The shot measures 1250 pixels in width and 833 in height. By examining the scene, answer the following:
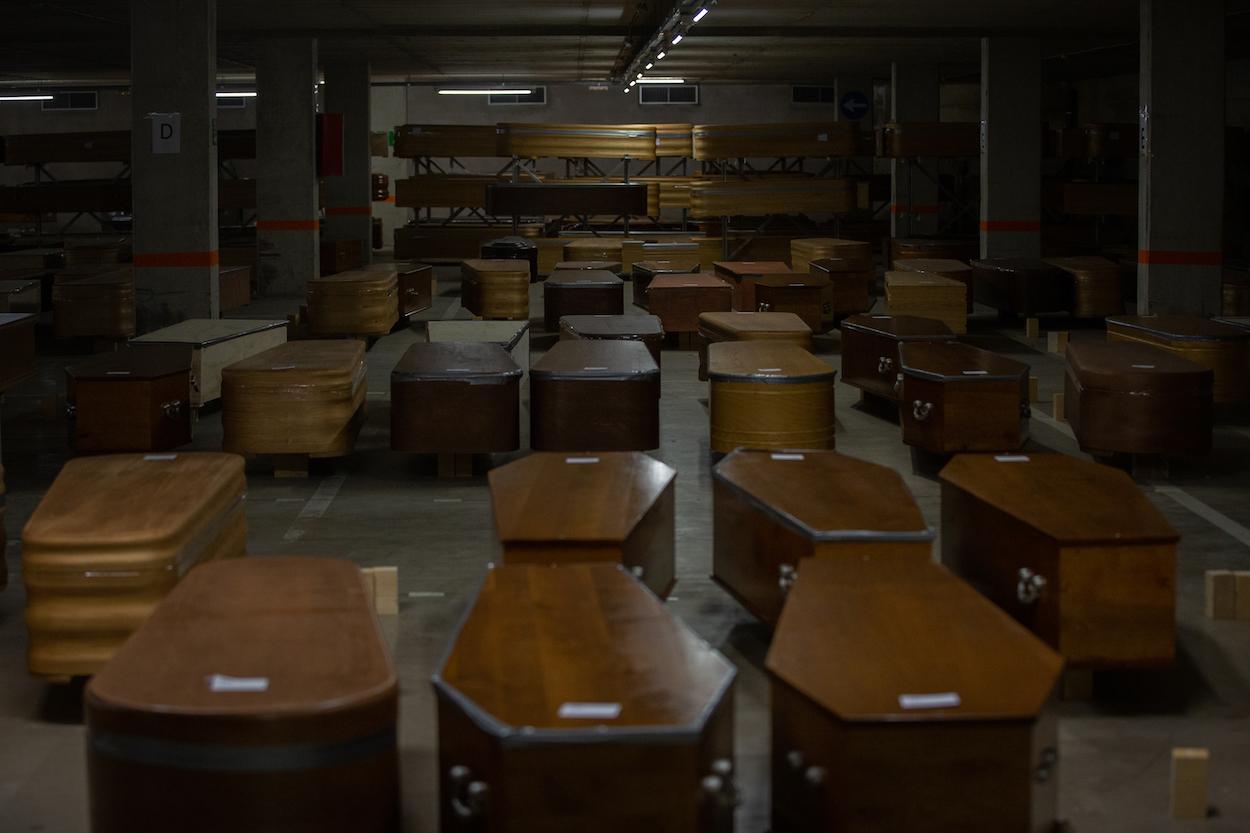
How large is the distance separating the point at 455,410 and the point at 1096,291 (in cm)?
1167

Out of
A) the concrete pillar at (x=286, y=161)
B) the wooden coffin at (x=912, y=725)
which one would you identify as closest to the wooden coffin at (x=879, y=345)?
the wooden coffin at (x=912, y=725)

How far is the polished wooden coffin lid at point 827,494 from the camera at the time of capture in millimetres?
6383

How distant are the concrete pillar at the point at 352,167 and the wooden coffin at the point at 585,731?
2469 cm

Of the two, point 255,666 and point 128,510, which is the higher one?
point 128,510

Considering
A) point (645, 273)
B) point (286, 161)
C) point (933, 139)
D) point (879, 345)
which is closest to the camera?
point (879, 345)

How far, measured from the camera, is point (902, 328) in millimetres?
13156

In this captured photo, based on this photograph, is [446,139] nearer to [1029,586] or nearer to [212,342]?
[212,342]

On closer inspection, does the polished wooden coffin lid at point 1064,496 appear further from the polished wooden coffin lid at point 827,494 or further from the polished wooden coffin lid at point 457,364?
the polished wooden coffin lid at point 457,364

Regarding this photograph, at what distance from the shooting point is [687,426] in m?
13.1

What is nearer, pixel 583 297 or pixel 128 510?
pixel 128 510

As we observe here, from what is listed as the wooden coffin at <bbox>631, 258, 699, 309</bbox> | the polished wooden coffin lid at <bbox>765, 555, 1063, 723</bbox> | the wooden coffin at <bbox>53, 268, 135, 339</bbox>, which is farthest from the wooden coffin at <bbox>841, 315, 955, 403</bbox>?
the wooden coffin at <bbox>53, 268, 135, 339</bbox>

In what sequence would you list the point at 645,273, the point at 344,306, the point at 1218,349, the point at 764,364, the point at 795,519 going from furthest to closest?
the point at 645,273 < the point at 344,306 < the point at 1218,349 < the point at 764,364 < the point at 795,519

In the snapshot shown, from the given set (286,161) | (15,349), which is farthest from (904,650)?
(286,161)

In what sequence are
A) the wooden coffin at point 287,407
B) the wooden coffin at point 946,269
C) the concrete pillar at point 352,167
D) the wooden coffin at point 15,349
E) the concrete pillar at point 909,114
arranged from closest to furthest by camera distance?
the wooden coffin at point 287,407 → the wooden coffin at point 15,349 → the wooden coffin at point 946,269 → the concrete pillar at point 352,167 → the concrete pillar at point 909,114
